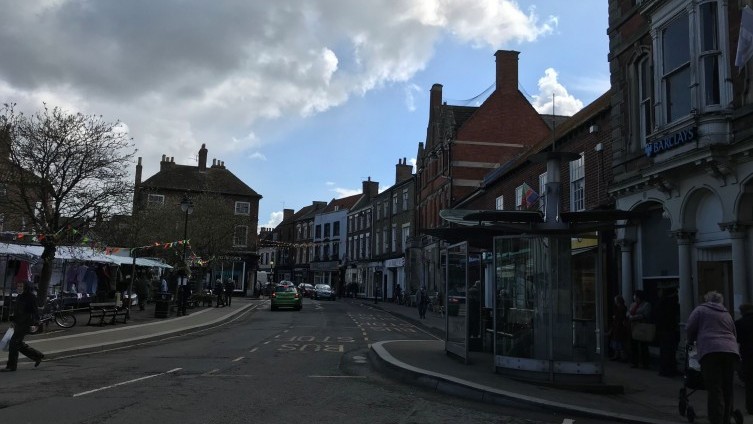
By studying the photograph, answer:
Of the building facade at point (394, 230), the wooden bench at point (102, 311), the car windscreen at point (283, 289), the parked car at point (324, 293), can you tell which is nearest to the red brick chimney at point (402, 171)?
the building facade at point (394, 230)

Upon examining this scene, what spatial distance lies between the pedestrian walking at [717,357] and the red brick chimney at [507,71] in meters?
33.8

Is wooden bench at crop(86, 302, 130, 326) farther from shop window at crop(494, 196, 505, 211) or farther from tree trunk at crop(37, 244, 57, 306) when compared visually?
shop window at crop(494, 196, 505, 211)

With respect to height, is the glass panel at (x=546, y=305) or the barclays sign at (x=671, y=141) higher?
the barclays sign at (x=671, y=141)

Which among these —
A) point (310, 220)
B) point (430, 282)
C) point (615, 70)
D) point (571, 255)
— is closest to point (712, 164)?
point (571, 255)

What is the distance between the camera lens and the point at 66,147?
17141mm

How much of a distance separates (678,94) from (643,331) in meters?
5.29

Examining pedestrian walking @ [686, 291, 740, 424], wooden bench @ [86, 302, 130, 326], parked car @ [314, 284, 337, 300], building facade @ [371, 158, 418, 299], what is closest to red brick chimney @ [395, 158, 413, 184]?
building facade @ [371, 158, 418, 299]

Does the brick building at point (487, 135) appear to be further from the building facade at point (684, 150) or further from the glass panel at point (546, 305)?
the glass panel at point (546, 305)

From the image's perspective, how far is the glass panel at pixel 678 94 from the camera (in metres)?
12.5

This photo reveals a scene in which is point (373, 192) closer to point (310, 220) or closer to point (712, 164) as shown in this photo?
point (310, 220)

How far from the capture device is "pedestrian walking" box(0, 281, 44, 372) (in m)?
11.3

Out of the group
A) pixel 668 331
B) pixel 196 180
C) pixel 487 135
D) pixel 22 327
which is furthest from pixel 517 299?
pixel 196 180

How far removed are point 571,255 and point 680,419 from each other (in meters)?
3.21

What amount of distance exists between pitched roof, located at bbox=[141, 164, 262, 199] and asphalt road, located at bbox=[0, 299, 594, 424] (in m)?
45.5
